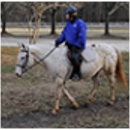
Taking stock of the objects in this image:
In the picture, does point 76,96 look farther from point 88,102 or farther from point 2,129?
point 2,129

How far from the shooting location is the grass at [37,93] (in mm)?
4977

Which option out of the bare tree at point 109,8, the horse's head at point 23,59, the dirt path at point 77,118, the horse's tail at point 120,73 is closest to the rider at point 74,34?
the horse's head at point 23,59

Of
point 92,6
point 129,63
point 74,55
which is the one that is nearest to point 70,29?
point 74,55

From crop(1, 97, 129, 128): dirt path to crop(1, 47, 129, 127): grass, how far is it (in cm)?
2

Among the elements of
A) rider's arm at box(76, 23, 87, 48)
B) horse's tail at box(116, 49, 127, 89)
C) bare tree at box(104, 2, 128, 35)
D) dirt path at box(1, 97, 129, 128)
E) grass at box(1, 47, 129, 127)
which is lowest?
dirt path at box(1, 97, 129, 128)

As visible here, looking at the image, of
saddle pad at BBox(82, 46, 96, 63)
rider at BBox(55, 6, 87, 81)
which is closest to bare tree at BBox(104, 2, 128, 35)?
saddle pad at BBox(82, 46, 96, 63)

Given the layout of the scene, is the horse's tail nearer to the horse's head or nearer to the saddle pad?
the saddle pad

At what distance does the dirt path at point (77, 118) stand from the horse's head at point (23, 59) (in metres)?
0.89

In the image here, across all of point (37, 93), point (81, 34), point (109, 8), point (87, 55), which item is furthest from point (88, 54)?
point (109, 8)

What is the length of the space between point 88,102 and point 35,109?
117cm

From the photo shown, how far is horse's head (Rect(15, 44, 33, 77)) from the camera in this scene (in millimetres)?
4527

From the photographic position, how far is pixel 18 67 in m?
4.59

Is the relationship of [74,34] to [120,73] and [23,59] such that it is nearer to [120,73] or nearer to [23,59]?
[23,59]

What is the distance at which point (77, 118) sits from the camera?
466 cm
